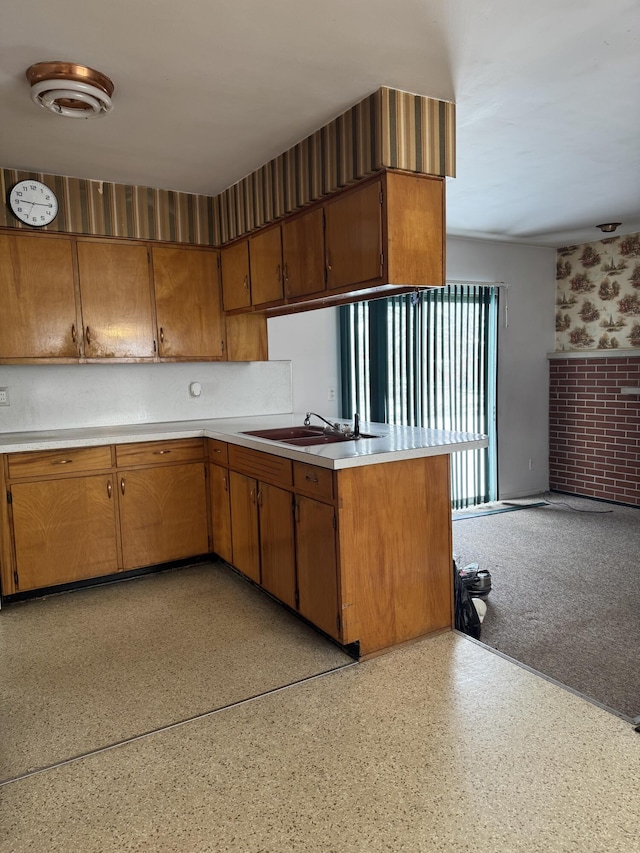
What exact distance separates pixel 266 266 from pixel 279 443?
4.24ft

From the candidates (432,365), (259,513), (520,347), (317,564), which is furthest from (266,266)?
(520,347)

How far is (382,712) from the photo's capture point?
7.25ft

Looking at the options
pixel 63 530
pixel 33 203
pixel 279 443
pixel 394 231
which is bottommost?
pixel 63 530

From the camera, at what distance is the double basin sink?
3.37 metres

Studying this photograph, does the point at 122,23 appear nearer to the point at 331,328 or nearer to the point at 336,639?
the point at 336,639

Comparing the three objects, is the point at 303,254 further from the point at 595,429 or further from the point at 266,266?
the point at 595,429

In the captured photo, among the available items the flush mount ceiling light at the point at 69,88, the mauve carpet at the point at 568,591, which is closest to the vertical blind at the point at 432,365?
the mauve carpet at the point at 568,591

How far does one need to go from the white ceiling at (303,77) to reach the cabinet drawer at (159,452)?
1640 mm

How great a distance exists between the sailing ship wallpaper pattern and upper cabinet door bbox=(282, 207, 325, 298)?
384 centimetres

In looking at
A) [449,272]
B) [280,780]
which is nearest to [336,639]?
[280,780]

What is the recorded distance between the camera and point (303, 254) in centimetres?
328

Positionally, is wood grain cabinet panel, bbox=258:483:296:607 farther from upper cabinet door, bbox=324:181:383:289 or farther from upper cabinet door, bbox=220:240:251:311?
upper cabinet door, bbox=220:240:251:311

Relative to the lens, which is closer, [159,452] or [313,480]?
[313,480]

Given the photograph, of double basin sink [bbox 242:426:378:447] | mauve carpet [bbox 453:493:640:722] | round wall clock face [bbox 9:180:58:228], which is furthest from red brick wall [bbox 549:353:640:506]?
round wall clock face [bbox 9:180:58:228]
